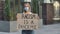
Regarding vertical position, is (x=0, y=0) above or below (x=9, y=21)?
above

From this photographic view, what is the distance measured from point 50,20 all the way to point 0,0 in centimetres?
444

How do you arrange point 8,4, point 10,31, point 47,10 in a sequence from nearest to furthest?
1. point 8,4
2. point 10,31
3. point 47,10

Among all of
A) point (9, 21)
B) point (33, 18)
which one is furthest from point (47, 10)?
point (33, 18)

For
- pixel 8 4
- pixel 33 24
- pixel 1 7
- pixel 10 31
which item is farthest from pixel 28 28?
pixel 1 7

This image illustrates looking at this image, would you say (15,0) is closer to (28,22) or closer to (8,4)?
(8,4)

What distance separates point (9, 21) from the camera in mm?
11883

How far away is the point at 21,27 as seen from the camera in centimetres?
535

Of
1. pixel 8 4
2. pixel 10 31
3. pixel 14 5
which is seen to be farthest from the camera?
pixel 14 5

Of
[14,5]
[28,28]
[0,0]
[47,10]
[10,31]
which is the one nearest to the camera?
[28,28]

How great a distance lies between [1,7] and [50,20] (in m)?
4.22

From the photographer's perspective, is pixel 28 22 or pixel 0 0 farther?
pixel 0 0

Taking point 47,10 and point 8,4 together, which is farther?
point 47,10

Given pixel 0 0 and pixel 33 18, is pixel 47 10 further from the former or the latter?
pixel 33 18

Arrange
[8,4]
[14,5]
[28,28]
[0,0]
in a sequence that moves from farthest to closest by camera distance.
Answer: [0,0]
[14,5]
[8,4]
[28,28]
